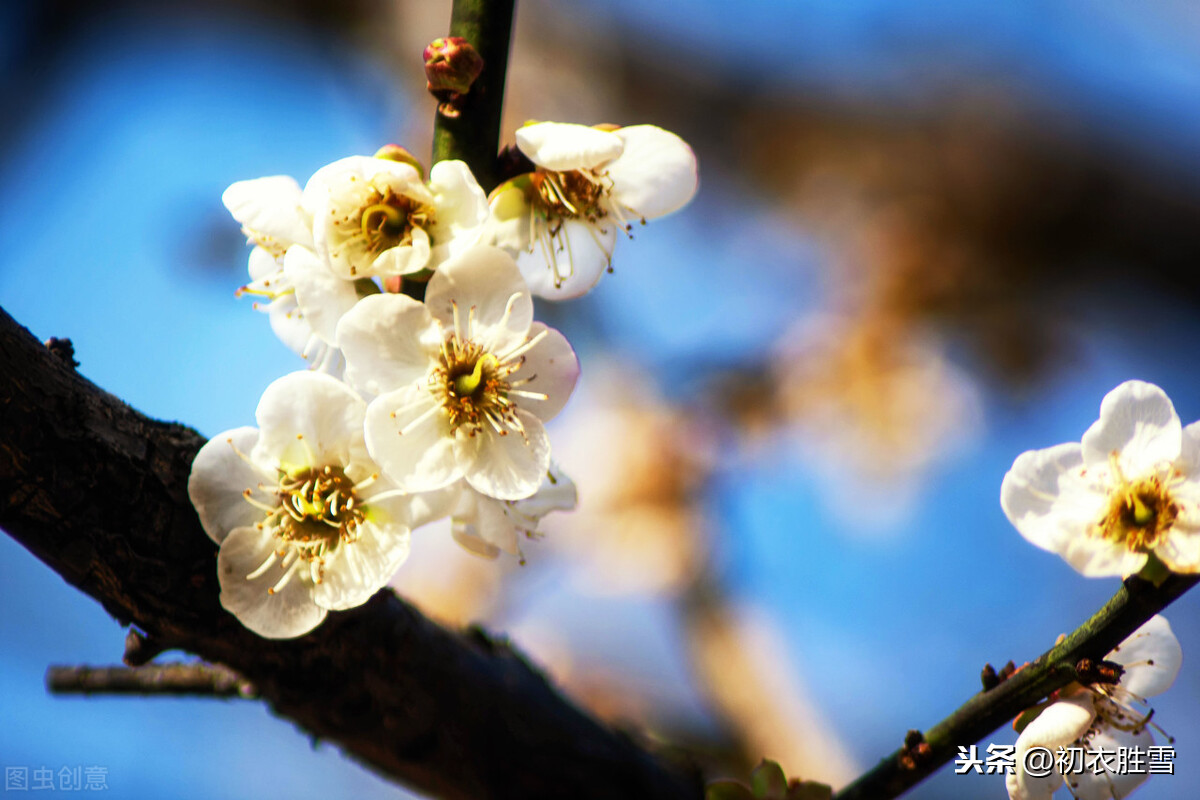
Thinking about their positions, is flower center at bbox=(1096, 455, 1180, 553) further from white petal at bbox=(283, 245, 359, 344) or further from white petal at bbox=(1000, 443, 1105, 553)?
white petal at bbox=(283, 245, 359, 344)

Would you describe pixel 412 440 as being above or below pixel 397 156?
below

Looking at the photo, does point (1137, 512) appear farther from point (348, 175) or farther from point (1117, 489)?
point (348, 175)

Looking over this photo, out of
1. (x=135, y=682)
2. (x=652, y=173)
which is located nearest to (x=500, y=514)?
(x=652, y=173)

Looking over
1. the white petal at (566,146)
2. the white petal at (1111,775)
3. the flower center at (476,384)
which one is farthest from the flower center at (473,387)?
the white petal at (1111,775)

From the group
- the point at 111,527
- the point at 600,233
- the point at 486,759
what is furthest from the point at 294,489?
the point at 486,759

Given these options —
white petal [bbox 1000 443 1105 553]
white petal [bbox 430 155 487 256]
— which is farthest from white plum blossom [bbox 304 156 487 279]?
white petal [bbox 1000 443 1105 553]

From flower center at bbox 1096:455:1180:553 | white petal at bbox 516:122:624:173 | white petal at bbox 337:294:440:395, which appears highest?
white petal at bbox 516:122:624:173

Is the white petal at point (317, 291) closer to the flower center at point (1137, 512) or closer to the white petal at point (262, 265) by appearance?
the white petal at point (262, 265)
